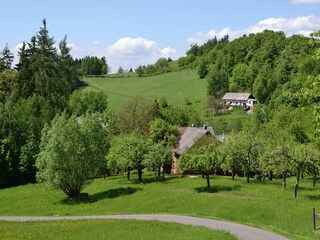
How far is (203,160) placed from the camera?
49.6m

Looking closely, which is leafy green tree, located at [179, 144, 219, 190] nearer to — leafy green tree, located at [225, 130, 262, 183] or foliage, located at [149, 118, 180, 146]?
leafy green tree, located at [225, 130, 262, 183]

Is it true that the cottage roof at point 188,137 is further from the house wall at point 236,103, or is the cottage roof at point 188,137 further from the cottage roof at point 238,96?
the cottage roof at point 238,96

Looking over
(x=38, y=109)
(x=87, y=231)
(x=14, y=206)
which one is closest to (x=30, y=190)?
(x=14, y=206)

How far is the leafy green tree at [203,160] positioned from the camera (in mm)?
49344

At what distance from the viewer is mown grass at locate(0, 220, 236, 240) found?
23844mm

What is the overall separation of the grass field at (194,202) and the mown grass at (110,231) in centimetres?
495

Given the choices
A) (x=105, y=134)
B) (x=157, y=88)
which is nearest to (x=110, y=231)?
(x=105, y=134)

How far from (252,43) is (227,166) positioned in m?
139

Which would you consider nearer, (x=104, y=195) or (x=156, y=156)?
(x=104, y=195)

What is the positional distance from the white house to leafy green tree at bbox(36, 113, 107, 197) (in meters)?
111

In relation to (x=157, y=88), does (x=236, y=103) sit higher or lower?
lower

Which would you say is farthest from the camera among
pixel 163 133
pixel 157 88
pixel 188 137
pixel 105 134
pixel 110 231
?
pixel 157 88

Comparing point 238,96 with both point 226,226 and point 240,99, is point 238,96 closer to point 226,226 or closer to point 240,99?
point 240,99

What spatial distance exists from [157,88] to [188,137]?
106492 mm
